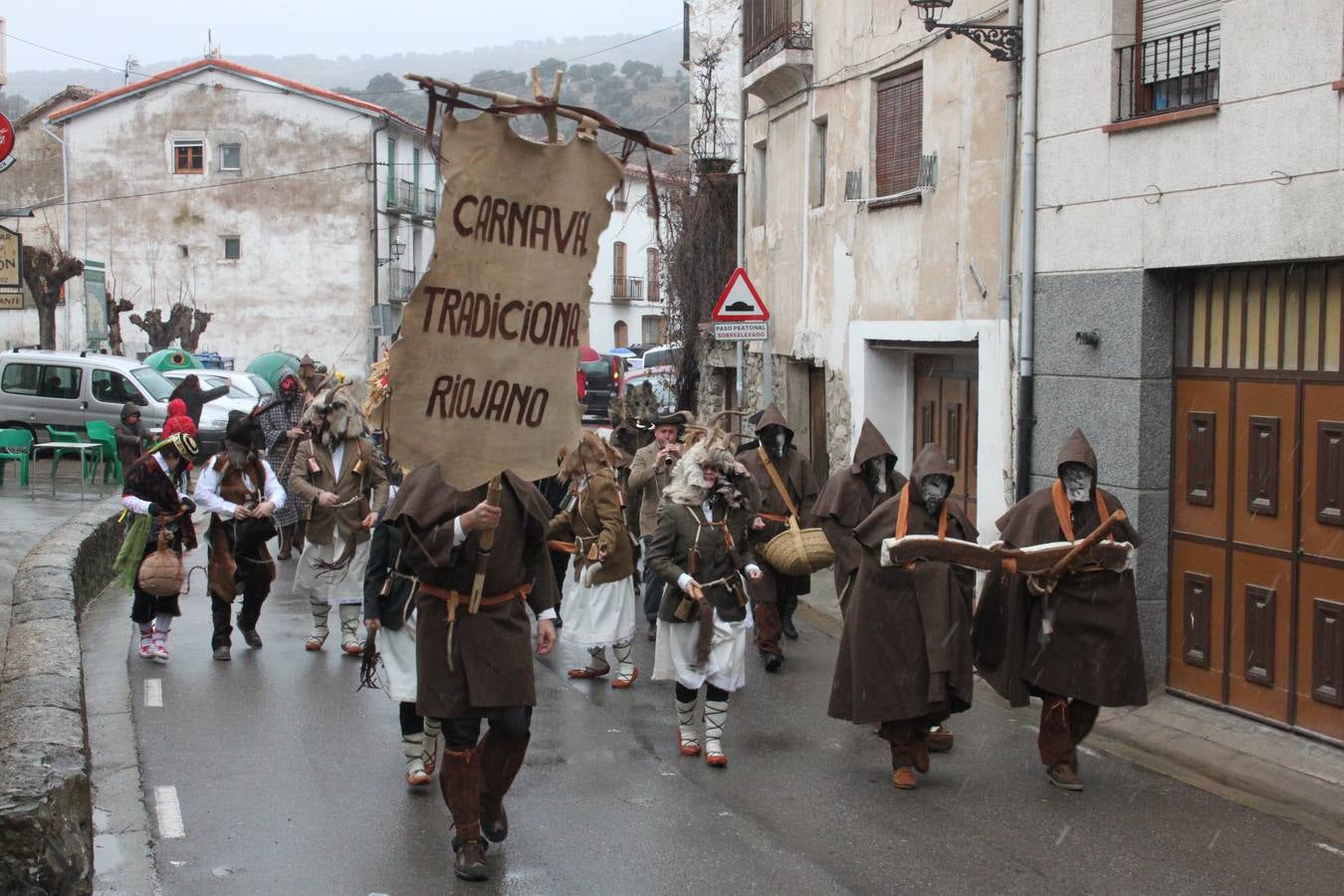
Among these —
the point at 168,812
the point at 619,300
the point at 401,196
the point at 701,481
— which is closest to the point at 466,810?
the point at 168,812

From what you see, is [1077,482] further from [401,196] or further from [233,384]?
A: [401,196]

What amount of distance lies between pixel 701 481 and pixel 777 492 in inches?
110

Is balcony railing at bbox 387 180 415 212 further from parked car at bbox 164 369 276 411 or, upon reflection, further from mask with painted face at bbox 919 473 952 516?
mask with painted face at bbox 919 473 952 516

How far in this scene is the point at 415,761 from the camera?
25.4 ft

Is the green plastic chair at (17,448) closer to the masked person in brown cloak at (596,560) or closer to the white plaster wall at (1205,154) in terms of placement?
the masked person in brown cloak at (596,560)

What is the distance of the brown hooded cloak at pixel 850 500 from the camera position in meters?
9.85

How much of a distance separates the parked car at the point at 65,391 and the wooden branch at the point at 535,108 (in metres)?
20.8

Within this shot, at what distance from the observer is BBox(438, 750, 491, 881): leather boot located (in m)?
6.38

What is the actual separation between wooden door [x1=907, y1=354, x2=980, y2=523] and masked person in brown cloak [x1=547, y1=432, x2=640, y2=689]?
4693 millimetres

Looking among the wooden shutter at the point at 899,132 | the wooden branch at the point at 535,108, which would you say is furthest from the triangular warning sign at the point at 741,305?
the wooden branch at the point at 535,108

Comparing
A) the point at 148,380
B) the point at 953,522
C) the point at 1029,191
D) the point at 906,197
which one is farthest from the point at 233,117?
the point at 953,522

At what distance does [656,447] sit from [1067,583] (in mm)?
5002

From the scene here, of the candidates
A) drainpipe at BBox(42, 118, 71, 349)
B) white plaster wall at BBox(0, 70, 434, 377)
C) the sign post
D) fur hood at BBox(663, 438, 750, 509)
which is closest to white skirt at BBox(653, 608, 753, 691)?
fur hood at BBox(663, 438, 750, 509)

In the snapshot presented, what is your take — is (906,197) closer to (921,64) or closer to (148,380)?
(921,64)
